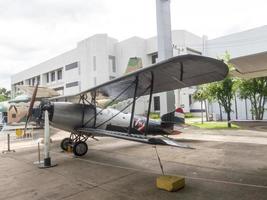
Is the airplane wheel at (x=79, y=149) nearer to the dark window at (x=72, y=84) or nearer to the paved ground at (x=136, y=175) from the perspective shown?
the paved ground at (x=136, y=175)

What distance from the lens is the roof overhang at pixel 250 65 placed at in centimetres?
543

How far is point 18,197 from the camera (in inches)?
207

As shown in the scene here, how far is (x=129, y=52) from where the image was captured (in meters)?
41.2

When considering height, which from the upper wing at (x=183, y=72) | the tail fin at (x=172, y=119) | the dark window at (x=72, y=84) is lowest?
the tail fin at (x=172, y=119)

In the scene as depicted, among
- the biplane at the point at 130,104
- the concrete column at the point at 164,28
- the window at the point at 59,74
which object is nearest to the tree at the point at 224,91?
the concrete column at the point at 164,28

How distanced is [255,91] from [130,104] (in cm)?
1525

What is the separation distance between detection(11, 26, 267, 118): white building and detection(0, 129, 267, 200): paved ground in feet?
88.9

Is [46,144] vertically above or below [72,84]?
below

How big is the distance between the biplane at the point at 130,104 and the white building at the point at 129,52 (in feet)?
86.0

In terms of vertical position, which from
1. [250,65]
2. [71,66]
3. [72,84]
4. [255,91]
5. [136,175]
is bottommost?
[136,175]

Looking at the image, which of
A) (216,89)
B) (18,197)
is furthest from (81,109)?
(216,89)

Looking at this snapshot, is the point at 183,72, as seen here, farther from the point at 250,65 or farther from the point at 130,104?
the point at 130,104

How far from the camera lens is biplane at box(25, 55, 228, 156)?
541 centimetres

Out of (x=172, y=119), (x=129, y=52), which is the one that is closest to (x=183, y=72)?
(x=172, y=119)
